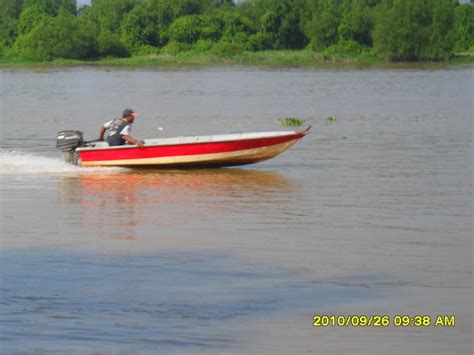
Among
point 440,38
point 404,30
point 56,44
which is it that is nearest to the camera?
point 404,30

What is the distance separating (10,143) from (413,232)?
13.7m

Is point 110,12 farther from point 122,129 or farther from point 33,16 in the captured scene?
point 122,129

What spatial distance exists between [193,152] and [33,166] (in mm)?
3169

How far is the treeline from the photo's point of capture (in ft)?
307

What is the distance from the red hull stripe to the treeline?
7478 cm

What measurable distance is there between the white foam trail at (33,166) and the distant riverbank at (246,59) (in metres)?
68.1

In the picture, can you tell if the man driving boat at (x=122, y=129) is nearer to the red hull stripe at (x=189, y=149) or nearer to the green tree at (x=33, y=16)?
the red hull stripe at (x=189, y=149)

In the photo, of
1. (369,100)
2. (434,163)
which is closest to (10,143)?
(434,163)

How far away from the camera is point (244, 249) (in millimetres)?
12453

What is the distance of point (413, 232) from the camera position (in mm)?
13469

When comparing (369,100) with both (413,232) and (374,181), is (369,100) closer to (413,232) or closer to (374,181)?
(374,181)

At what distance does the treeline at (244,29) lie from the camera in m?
93.7

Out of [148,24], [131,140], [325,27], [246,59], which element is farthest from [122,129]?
[148,24]

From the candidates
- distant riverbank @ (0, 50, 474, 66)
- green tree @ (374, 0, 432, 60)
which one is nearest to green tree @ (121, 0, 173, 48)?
distant riverbank @ (0, 50, 474, 66)
